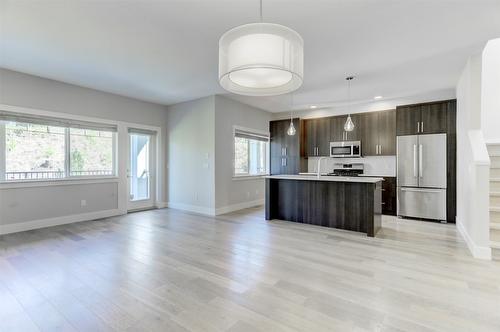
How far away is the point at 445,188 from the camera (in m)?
5.00

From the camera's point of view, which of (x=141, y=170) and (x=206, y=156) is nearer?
(x=206, y=156)

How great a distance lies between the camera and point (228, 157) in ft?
19.6

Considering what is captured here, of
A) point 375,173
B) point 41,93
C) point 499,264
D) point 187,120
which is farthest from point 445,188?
point 41,93

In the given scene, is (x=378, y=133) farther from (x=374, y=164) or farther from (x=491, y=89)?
(x=491, y=89)

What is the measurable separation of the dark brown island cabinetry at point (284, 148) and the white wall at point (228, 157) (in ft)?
2.94

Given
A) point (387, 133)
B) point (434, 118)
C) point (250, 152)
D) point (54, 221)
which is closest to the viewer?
point (54, 221)

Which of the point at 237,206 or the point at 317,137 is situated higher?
the point at 317,137

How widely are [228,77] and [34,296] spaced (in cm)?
261

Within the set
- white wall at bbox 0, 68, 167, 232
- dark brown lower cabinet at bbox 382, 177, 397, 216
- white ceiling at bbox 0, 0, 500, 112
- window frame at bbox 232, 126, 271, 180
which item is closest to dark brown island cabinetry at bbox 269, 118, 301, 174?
window frame at bbox 232, 126, 271, 180

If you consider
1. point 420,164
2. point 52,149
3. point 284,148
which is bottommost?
point 420,164

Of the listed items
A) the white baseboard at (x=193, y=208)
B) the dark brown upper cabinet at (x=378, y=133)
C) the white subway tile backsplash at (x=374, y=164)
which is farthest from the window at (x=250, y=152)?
the dark brown upper cabinet at (x=378, y=133)

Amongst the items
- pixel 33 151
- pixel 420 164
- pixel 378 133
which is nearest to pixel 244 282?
pixel 33 151

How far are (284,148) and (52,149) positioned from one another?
5469 mm

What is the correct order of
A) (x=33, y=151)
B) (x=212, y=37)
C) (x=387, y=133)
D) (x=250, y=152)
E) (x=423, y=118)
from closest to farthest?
(x=212, y=37) → (x=33, y=151) → (x=423, y=118) → (x=387, y=133) → (x=250, y=152)
